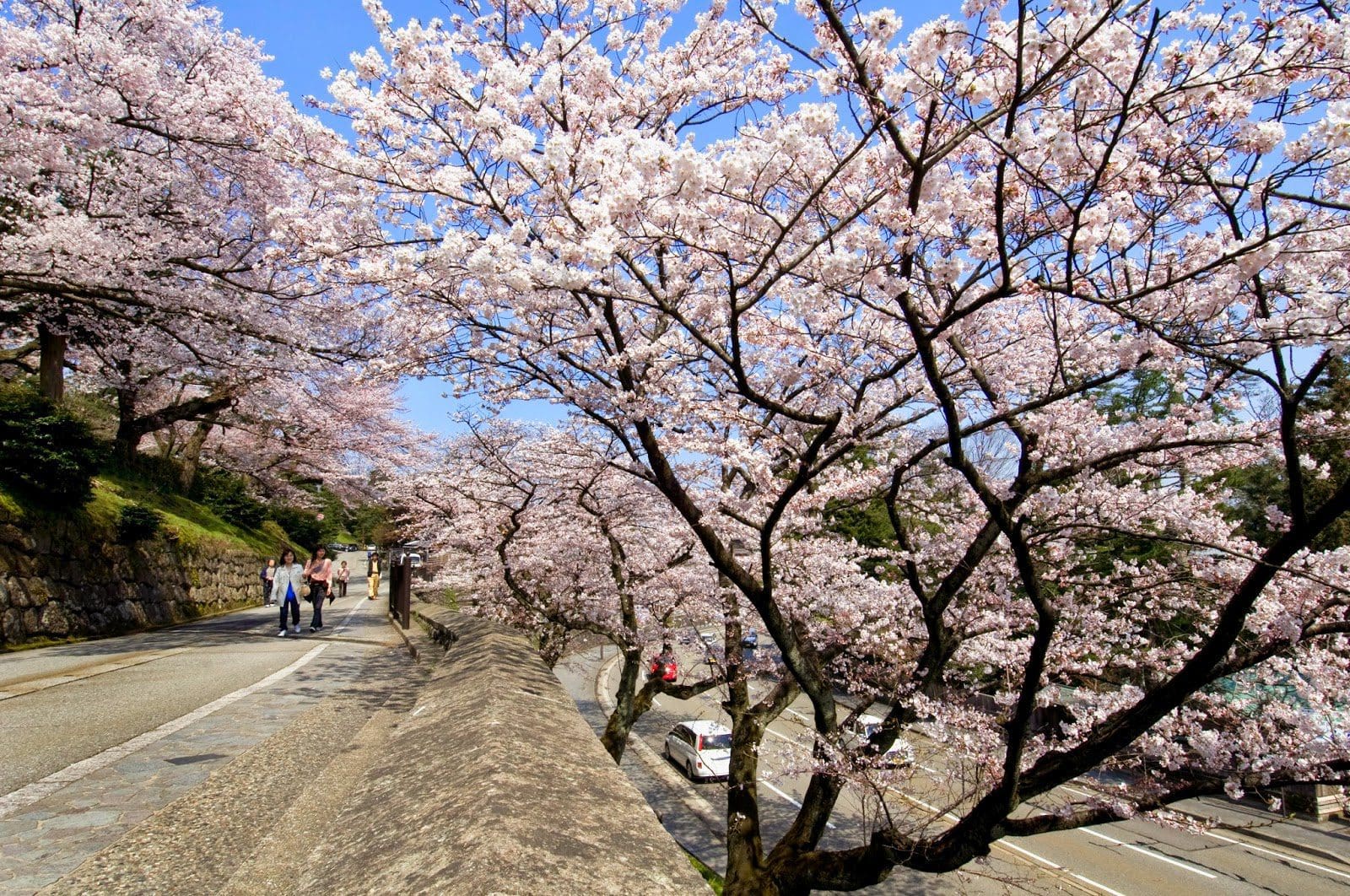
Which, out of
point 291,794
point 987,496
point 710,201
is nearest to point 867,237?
point 710,201

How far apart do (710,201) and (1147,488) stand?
236 inches

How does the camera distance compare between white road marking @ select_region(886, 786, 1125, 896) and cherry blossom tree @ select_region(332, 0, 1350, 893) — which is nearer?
cherry blossom tree @ select_region(332, 0, 1350, 893)

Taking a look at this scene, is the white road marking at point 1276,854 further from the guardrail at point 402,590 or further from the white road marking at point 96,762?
the guardrail at point 402,590

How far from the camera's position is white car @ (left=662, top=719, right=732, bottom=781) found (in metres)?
16.8

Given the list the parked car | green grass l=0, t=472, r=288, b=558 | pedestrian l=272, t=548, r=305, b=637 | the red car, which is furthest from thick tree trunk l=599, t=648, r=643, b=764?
green grass l=0, t=472, r=288, b=558

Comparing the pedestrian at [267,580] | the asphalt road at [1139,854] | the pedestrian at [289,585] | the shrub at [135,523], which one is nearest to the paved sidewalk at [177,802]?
the asphalt road at [1139,854]

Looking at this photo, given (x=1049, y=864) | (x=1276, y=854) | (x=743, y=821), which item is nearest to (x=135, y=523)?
(x=743, y=821)

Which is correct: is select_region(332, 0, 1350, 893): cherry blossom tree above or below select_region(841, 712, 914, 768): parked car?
above

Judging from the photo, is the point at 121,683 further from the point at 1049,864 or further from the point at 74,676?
the point at 1049,864

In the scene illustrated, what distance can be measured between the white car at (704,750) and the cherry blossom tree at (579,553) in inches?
220

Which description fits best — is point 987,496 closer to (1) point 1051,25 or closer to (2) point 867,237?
(2) point 867,237

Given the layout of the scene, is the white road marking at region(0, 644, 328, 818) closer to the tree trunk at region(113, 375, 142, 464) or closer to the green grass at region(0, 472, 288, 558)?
the green grass at region(0, 472, 288, 558)

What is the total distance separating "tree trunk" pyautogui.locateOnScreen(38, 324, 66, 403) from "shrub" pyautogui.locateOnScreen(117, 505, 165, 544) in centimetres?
242

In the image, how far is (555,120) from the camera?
5.84 m
